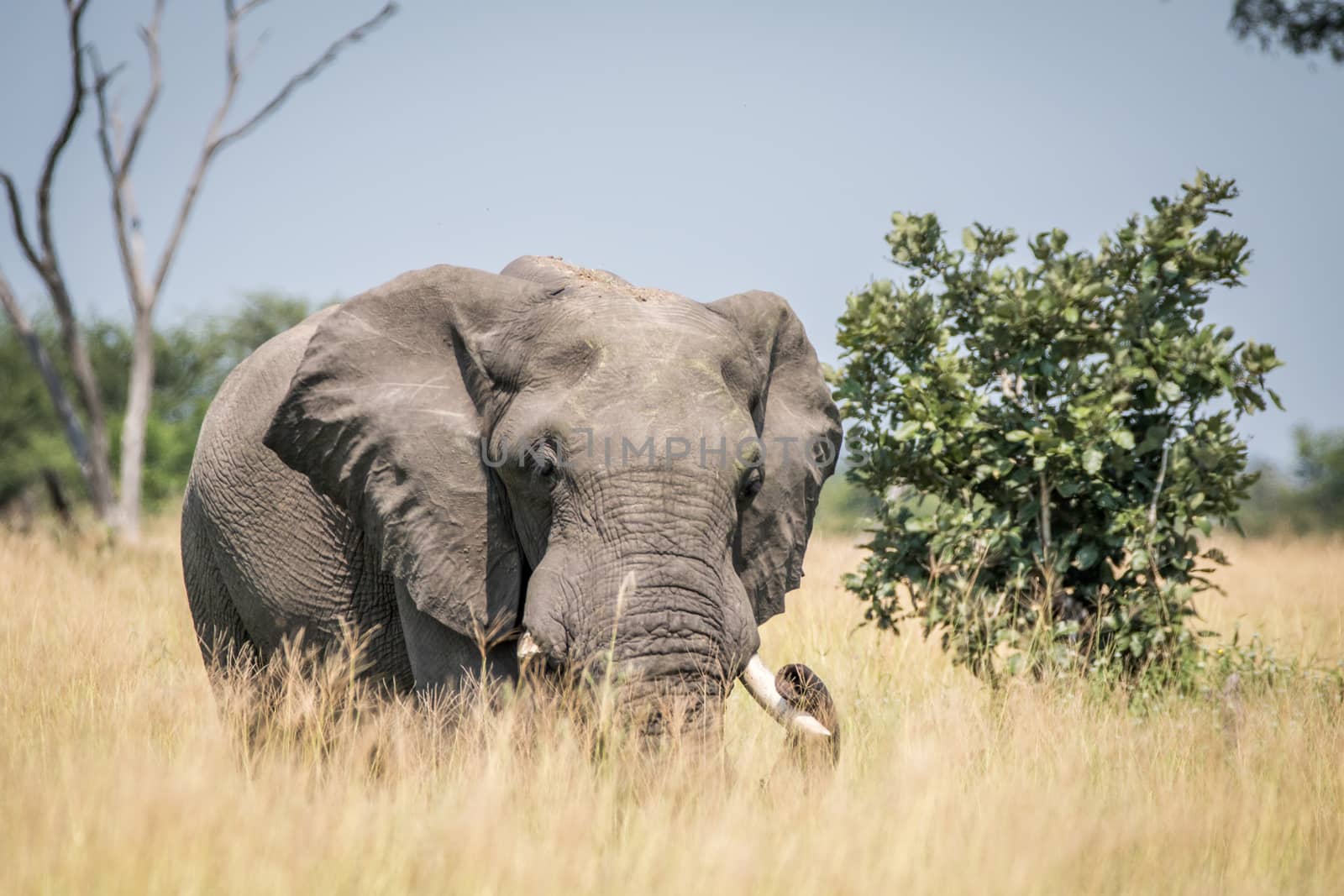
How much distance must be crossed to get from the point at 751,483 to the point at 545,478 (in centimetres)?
74

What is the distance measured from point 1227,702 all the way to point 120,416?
34.4m

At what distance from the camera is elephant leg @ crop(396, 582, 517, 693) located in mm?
4594

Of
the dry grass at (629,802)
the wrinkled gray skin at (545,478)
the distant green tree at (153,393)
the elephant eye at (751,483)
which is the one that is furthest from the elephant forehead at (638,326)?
the distant green tree at (153,393)

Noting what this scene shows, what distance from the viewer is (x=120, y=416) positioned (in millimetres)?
35281

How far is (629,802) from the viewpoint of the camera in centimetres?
368

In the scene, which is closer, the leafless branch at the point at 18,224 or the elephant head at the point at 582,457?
the elephant head at the point at 582,457

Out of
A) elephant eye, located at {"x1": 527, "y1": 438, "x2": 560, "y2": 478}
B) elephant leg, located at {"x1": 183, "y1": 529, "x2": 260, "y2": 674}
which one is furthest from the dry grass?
elephant eye, located at {"x1": 527, "y1": 438, "x2": 560, "y2": 478}

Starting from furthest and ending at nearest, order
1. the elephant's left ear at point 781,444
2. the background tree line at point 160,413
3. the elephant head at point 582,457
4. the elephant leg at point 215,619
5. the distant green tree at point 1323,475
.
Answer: the distant green tree at point 1323,475, the background tree line at point 160,413, the elephant leg at point 215,619, the elephant's left ear at point 781,444, the elephant head at point 582,457

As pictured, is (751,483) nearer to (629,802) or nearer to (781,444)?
(781,444)

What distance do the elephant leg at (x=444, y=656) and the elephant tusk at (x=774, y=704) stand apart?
892 mm

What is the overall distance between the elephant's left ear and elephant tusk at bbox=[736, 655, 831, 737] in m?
0.28

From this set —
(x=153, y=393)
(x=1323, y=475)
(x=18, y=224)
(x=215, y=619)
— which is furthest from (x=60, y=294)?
(x=1323, y=475)

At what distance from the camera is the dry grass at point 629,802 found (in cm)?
339

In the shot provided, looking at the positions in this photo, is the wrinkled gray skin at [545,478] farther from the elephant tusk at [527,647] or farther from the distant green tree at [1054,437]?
the distant green tree at [1054,437]
